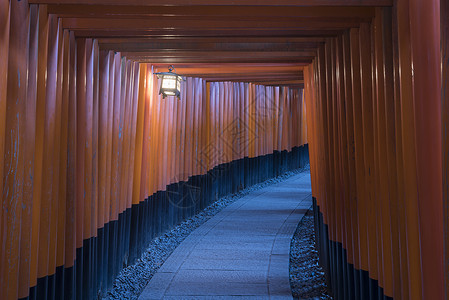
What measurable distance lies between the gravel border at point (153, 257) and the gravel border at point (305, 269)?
196 centimetres

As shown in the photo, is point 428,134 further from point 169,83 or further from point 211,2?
point 169,83

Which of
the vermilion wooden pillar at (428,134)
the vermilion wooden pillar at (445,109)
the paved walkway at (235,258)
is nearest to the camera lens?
the vermilion wooden pillar at (445,109)

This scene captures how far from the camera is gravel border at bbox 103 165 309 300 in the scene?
233 inches

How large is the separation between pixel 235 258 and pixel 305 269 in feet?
3.57

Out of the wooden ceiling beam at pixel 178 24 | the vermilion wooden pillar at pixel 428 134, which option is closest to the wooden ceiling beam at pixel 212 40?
the wooden ceiling beam at pixel 178 24

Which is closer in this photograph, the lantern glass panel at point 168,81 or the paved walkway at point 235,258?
the paved walkway at point 235,258

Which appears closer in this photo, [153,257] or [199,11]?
[199,11]

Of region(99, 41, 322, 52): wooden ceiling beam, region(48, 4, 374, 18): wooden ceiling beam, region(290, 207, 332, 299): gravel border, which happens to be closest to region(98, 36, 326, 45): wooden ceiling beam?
region(99, 41, 322, 52): wooden ceiling beam

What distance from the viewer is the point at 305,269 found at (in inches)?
261

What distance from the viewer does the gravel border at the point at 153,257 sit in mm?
5928

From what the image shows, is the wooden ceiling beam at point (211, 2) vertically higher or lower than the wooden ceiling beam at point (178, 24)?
lower

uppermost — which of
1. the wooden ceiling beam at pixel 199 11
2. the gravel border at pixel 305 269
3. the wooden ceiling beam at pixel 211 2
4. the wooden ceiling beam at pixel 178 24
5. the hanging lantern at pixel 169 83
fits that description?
the hanging lantern at pixel 169 83

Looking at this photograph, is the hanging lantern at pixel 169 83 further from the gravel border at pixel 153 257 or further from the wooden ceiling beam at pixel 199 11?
the wooden ceiling beam at pixel 199 11

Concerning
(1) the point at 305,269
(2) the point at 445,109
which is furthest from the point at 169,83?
(2) the point at 445,109
